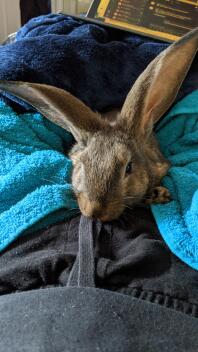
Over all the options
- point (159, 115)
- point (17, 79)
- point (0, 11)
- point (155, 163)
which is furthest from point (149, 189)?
point (0, 11)

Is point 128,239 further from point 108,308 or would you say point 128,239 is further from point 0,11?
point 0,11

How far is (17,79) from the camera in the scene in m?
1.40

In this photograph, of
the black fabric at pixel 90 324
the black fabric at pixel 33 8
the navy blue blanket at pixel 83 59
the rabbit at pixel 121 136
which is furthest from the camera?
the black fabric at pixel 33 8

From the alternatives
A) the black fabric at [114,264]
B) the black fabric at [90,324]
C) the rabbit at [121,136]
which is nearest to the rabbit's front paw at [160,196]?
the rabbit at [121,136]

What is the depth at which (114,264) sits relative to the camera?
965mm

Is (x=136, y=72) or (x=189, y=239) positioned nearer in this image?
(x=189, y=239)

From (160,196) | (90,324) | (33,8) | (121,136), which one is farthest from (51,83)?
(33,8)

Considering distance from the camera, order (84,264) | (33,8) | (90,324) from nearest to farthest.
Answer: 1. (90,324)
2. (84,264)
3. (33,8)

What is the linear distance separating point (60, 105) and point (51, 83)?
0.19 metres

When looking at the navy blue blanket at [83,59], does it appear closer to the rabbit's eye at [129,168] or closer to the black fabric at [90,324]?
the rabbit's eye at [129,168]

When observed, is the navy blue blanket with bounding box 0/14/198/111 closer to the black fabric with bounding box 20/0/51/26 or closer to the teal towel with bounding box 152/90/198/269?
the teal towel with bounding box 152/90/198/269

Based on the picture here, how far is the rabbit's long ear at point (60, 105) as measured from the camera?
1252mm

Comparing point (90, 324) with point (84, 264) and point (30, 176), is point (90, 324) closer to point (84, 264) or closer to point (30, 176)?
point (84, 264)

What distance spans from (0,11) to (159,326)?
1878 mm
